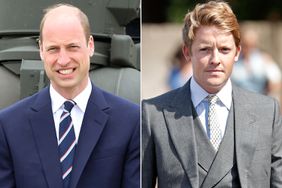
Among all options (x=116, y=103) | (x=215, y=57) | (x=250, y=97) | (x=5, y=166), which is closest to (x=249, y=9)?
(x=250, y=97)

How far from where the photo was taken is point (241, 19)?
436 inches

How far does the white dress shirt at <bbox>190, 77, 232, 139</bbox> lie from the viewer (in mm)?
2578

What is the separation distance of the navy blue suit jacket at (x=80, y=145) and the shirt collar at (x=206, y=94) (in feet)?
0.75

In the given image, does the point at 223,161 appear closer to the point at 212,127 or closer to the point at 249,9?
the point at 212,127

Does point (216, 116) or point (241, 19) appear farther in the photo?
point (241, 19)

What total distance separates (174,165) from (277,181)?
11.7 inches

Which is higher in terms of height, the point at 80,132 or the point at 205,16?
the point at 205,16

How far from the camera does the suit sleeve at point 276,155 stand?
8.39ft

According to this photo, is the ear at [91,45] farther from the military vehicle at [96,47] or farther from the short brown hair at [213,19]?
the short brown hair at [213,19]

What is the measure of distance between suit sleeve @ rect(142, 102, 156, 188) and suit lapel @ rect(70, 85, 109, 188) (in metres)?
0.17

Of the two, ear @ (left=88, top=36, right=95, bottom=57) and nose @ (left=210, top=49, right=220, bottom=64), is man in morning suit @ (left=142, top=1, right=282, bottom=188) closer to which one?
nose @ (left=210, top=49, right=220, bottom=64)

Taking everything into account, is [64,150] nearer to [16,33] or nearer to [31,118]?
[31,118]

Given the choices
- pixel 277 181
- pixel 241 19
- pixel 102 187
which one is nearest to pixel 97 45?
pixel 102 187

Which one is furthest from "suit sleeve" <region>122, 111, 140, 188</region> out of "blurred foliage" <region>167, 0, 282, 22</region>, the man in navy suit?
"blurred foliage" <region>167, 0, 282, 22</region>
